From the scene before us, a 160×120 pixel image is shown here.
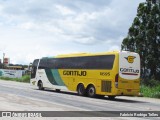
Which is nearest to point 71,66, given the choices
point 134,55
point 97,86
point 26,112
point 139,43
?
point 97,86

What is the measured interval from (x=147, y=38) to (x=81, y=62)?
2450 cm

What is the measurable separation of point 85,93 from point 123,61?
13.9ft

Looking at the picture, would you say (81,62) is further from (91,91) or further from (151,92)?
(151,92)

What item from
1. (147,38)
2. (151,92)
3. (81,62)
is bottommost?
(151,92)

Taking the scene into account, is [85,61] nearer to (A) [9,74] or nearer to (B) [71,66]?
(B) [71,66]

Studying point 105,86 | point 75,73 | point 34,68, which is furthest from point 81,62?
point 34,68

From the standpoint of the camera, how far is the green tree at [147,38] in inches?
2045

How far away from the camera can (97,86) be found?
1098 inches

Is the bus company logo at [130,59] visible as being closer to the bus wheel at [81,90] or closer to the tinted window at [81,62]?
the tinted window at [81,62]

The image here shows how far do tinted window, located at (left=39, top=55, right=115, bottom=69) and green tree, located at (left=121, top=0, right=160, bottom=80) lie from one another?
19.5 metres

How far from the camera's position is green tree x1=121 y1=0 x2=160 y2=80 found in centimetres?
5194

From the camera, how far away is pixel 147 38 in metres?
52.7

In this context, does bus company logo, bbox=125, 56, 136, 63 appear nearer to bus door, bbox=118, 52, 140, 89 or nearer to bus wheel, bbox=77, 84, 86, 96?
bus door, bbox=118, 52, 140, 89

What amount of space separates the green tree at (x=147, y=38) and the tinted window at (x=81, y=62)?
1950cm
